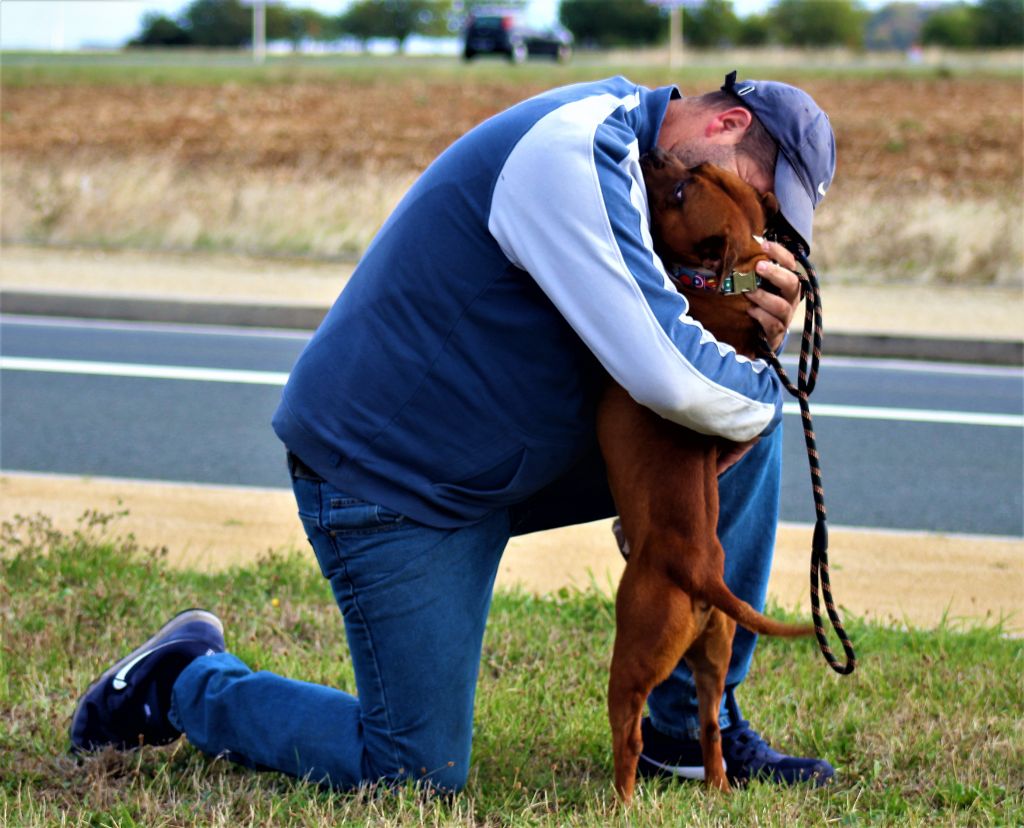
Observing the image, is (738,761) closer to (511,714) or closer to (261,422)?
(511,714)

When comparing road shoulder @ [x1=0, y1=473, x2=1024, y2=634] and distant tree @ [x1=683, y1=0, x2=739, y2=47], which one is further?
distant tree @ [x1=683, y1=0, x2=739, y2=47]

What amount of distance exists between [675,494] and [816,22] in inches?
2572

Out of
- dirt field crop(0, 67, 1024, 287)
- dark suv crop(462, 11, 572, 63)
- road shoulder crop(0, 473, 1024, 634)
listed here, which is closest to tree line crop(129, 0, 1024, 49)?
dark suv crop(462, 11, 572, 63)

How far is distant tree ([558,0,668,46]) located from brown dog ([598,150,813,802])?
5809 cm

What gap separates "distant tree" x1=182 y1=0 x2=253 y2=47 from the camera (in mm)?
56906

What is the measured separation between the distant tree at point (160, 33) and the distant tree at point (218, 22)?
1.37 feet

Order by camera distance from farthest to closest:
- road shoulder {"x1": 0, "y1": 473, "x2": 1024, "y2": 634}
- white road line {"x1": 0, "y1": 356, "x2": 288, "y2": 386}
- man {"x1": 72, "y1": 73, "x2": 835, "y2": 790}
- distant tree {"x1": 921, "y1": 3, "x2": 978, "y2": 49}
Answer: distant tree {"x1": 921, "y1": 3, "x2": 978, "y2": 49} → white road line {"x1": 0, "y1": 356, "x2": 288, "y2": 386} → road shoulder {"x1": 0, "y1": 473, "x2": 1024, "y2": 634} → man {"x1": 72, "y1": 73, "x2": 835, "y2": 790}

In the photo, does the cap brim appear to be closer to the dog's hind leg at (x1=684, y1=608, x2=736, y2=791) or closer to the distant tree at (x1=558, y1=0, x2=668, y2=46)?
the dog's hind leg at (x1=684, y1=608, x2=736, y2=791)

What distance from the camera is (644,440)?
254cm

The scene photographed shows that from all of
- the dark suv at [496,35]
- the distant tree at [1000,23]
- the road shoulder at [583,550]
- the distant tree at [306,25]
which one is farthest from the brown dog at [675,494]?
the distant tree at [306,25]

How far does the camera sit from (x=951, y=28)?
5847cm

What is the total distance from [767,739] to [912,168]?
1457 centimetres

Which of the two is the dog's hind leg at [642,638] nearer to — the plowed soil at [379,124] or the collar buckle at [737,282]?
the collar buckle at [737,282]

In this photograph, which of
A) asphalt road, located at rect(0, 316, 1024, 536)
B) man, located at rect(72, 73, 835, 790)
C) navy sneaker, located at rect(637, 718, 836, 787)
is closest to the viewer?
man, located at rect(72, 73, 835, 790)
